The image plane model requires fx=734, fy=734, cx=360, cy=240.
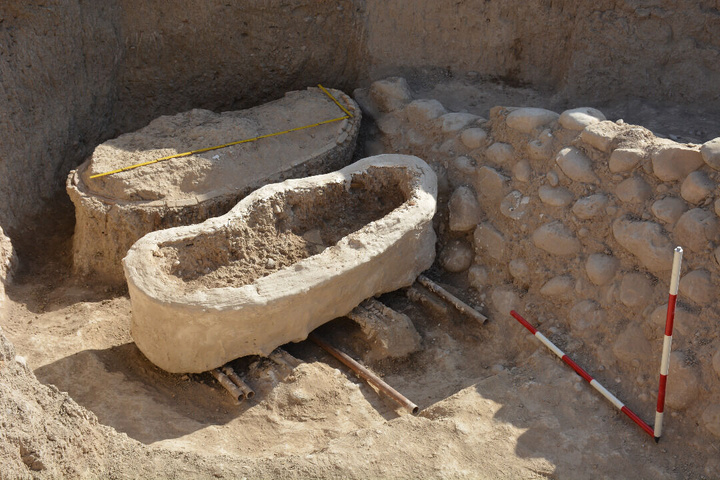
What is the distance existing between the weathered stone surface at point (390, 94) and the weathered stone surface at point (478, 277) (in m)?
1.66

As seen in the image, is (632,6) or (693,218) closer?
(693,218)

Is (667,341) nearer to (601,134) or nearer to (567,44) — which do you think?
(601,134)

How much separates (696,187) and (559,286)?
1.04 metres

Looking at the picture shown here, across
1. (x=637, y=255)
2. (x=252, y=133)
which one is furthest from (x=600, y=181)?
(x=252, y=133)

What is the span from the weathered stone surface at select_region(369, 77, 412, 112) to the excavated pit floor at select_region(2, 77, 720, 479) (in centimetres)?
160

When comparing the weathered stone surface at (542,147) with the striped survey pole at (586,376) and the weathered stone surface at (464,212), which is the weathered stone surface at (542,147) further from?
the striped survey pole at (586,376)

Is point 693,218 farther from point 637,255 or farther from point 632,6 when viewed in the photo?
point 632,6

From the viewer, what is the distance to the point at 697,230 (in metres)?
4.23

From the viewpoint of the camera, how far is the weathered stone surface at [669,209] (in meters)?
4.37

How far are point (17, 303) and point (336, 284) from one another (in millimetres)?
2341

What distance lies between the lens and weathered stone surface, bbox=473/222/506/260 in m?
5.24

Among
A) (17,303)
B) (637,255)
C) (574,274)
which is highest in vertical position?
(637,255)

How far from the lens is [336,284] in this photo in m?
4.68

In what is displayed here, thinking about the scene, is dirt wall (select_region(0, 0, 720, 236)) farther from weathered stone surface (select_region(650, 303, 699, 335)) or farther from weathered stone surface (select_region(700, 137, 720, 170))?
weathered stone surface (select_region(650, 303, 699, 335))
